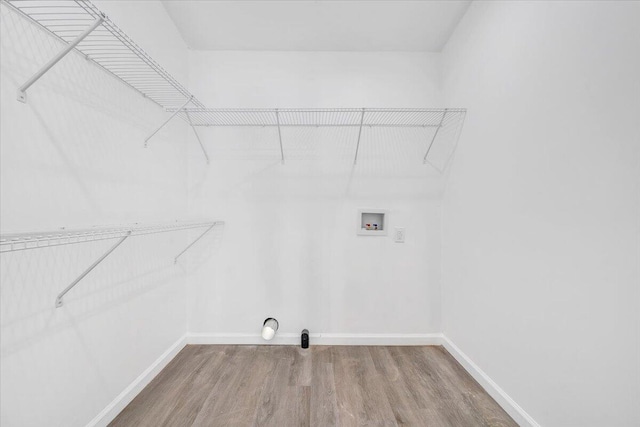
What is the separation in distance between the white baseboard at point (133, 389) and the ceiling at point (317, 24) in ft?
7.60

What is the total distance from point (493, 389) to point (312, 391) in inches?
40.6

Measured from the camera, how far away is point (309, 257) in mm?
1995

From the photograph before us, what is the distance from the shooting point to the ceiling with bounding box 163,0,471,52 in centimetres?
160

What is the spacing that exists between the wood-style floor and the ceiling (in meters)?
2.37

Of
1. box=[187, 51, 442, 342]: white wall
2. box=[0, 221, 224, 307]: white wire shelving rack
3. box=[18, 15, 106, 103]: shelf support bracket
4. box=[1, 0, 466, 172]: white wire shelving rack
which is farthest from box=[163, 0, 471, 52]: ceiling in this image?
box=[0, 221, 224, 307]: white wire shelving rack

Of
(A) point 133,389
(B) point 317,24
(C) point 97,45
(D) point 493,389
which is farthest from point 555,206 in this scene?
(A) point 133,389

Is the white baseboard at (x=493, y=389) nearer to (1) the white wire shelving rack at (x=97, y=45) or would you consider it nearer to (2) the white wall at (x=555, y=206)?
(2) the white wall at (x=555, y=206)

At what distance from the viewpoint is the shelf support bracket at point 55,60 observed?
818 mm

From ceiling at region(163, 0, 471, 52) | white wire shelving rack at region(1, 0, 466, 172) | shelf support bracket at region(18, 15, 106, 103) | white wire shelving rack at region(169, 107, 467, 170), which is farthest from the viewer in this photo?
white wire shelving rack at region(169, 107, 467, 170)

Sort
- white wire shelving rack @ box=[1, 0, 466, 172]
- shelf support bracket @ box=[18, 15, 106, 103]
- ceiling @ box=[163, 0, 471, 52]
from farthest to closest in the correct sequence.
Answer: ceiling @ box=[163, 0, 471, 52]
white wire shelving rack @ box=[1, 0, 466, 172]
shelf support bracket @ box=[18, 15, 106, 103]

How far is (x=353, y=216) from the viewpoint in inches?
79.0

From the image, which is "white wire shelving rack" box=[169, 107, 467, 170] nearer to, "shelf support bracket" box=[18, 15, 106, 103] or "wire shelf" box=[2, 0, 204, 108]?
"wire shelf" box=[2, 0, 204, 108]

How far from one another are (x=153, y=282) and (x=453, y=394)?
195cm

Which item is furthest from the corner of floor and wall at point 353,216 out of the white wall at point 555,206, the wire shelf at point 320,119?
the wire shelf at point 320,119
